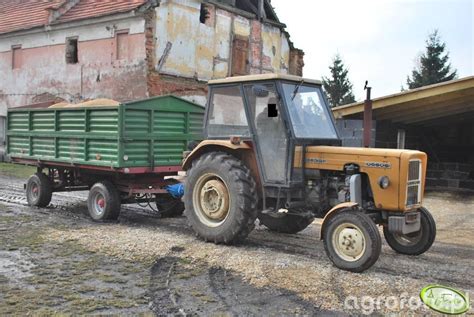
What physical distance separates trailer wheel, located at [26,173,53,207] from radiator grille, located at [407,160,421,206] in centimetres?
701

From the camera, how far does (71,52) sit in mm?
20203

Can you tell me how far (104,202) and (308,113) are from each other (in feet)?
13.0

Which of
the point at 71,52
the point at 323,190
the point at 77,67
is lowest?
the point at 323,190

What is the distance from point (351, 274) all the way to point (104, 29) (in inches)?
595

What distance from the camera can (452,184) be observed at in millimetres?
15148

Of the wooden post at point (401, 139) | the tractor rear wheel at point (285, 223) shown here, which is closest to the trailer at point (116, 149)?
the tractor rear wheel at point (285, 223)

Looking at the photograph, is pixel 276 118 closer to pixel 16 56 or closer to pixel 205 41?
pixel 205 41

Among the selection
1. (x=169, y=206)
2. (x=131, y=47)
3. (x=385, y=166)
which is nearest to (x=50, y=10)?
(x=131, y=47)

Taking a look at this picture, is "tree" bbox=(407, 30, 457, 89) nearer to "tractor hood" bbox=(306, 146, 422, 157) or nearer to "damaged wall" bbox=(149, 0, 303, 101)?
"damaged wall" bbox=(149, 0, 303, 101)

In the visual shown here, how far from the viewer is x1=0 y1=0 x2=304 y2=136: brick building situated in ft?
58.7

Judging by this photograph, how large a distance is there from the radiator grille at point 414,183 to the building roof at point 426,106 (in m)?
5.23

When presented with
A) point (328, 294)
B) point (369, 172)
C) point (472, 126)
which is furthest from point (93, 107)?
point (472, 126)

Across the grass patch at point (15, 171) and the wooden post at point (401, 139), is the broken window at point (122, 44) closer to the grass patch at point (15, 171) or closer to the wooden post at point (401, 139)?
the grass patch at point (15, 171)

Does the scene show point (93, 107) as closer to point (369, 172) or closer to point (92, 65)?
point (369, 172)
